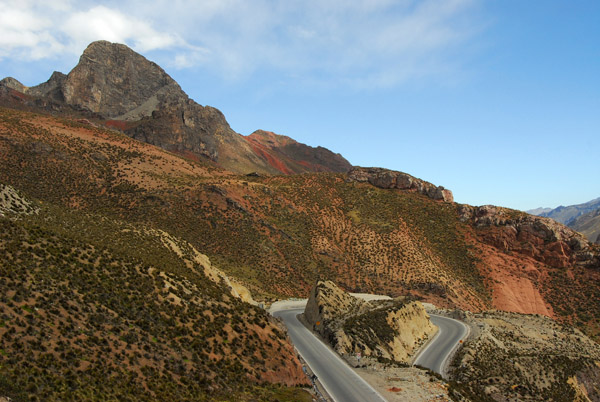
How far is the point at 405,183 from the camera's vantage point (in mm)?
96875

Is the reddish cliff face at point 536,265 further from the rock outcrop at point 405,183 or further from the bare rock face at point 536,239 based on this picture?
the rock outcrop at point 405,183

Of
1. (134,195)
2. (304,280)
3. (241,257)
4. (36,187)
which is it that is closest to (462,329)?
(304,280)

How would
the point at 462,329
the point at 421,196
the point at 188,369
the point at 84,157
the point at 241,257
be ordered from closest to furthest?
the point at 188,369 < the point at 462,329 < the point at 241,257 < the point at 84,157 < the point at 421,196

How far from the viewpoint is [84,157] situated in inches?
3059

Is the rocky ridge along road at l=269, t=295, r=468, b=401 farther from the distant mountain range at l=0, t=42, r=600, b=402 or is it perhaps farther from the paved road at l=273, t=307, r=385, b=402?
the distant mountain range at l=0, t=42, r=600, b=402

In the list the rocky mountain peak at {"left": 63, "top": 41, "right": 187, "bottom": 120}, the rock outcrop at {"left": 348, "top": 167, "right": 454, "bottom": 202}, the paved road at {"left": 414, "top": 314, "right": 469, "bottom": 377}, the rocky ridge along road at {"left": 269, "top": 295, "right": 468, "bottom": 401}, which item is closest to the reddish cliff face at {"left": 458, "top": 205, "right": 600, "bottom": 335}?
the rock outcrop at {"left": 348, "top": 167, "right": 454, "bottom": 202}

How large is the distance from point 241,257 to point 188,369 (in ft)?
144

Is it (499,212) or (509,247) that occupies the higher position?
(499,212)

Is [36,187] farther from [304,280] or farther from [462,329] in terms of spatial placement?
[462,329]

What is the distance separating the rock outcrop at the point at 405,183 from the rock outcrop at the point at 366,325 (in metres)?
53.8

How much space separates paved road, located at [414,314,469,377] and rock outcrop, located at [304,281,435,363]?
1106 mm

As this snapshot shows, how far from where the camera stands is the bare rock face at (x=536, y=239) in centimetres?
7792

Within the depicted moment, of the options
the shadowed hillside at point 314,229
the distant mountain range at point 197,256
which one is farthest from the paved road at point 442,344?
the shadowed hillside at point 314,229

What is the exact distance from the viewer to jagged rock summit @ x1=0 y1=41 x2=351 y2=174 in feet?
440
